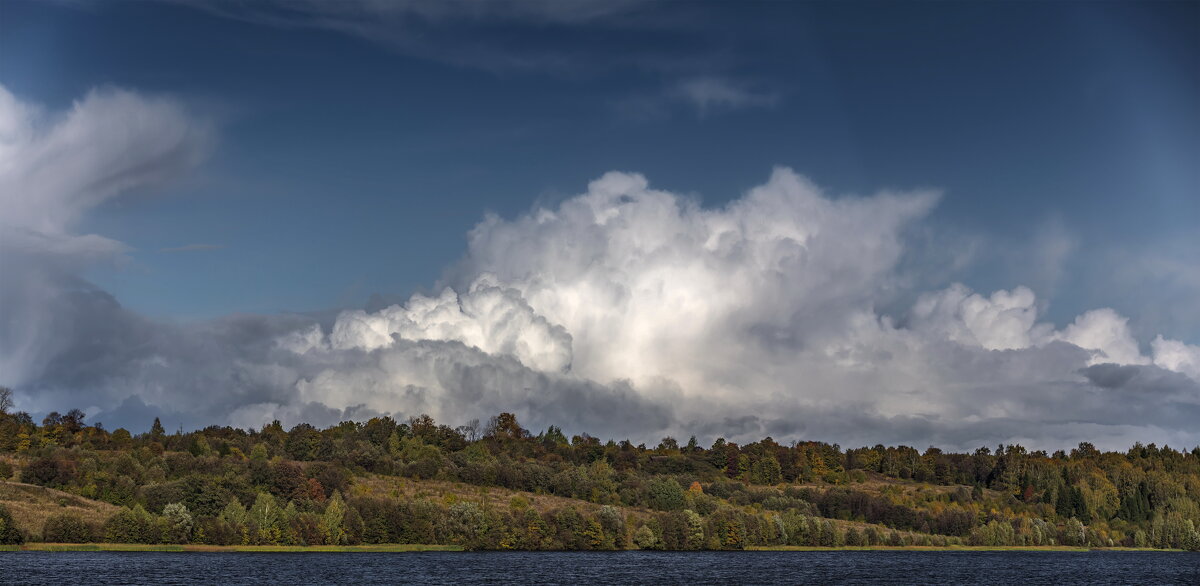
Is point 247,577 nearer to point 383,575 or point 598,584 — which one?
point 383,575

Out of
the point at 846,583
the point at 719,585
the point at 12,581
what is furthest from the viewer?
the point at 846,583

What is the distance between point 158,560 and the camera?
649 ft

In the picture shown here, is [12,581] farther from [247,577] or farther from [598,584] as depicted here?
[598,584]

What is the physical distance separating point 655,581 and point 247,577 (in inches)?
2572

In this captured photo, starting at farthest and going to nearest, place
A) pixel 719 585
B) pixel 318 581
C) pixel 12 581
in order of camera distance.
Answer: pixel 719 585, pixel 318 581, pixel 12 581

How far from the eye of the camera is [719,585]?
181m

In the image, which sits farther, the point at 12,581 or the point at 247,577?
the point at 247,577

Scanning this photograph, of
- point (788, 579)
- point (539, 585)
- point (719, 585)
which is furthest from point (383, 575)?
point (788, 579)

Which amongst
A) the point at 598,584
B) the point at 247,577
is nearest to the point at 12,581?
the point at 247,577

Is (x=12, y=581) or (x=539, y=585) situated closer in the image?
(x=12, y=581)

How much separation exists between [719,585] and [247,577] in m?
74.2

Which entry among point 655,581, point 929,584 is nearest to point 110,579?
point 655,581

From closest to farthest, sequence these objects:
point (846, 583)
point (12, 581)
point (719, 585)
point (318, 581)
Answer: point (12, 581)
point (318, 581)
point (719, 585)
point (846, 583)

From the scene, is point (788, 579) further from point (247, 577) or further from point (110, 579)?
point (110, 579)
